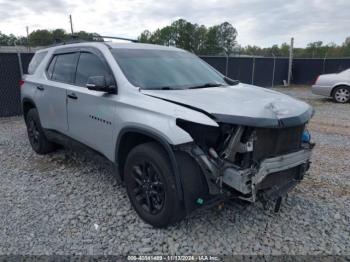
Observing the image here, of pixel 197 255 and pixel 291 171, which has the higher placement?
pixel 291 171

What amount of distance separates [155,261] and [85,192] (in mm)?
1617

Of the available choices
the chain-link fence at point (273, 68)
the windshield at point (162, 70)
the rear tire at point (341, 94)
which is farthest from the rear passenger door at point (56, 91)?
the rear tire at point (341, 94)

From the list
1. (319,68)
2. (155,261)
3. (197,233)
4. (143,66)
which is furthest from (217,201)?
(319,68)

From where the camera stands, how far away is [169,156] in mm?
2619

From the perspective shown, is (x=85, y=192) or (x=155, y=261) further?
(x=85, y=192)

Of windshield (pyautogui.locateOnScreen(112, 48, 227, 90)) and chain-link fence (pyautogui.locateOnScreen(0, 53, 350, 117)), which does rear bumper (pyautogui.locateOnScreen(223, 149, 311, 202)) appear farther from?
chain-link fence (pyautogui.locateOnScreen(0, 53, 350, 117))

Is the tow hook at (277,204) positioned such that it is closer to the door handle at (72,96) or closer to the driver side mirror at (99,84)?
the driver side mirror at (99,84)

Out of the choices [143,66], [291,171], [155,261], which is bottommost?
[155,261]

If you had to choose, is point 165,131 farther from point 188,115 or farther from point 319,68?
point 319,68

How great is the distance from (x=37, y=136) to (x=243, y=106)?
406 cm

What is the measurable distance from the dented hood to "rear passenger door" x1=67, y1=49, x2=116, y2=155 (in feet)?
1.97

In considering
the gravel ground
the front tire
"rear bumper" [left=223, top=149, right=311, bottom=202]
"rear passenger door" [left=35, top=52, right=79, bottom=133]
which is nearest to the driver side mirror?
the front tire

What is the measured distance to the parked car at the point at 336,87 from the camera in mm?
11258

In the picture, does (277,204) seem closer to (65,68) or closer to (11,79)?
(65,68)
